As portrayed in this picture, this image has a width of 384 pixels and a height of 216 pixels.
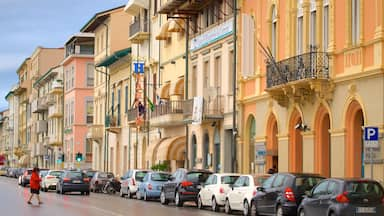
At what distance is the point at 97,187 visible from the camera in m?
58.8

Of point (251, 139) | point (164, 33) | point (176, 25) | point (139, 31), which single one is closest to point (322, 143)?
point (251, 139)

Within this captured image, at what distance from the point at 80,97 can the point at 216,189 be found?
59161 mm

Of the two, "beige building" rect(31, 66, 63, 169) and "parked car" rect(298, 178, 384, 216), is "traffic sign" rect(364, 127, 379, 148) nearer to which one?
"parked car" rect(298, 178, 384, 216)

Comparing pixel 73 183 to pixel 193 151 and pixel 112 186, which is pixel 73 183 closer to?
pixel 112 186

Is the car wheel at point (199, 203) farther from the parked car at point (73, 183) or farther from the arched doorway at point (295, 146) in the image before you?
the parked car at point (73, 183)

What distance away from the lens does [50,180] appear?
58.1 metres

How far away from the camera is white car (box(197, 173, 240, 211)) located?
114ft

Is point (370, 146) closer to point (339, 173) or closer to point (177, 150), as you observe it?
point (339, 173)

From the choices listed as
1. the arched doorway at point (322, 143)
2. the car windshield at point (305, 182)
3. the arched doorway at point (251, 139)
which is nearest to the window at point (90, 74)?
the arched doorway at point (251, 139)

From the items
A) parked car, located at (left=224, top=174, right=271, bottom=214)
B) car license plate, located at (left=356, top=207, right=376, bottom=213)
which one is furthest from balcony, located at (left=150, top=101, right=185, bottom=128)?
car license plate, located at (left=356, top=207, right=376, bottom=213)

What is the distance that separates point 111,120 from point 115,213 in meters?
41.4

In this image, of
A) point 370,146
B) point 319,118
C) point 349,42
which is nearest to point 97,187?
point 319,118

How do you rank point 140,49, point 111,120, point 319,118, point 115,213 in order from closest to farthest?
1. point 115,213
2. point 319,118
3. point 140,49
4. point 111,120

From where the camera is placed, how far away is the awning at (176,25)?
53.4 m
